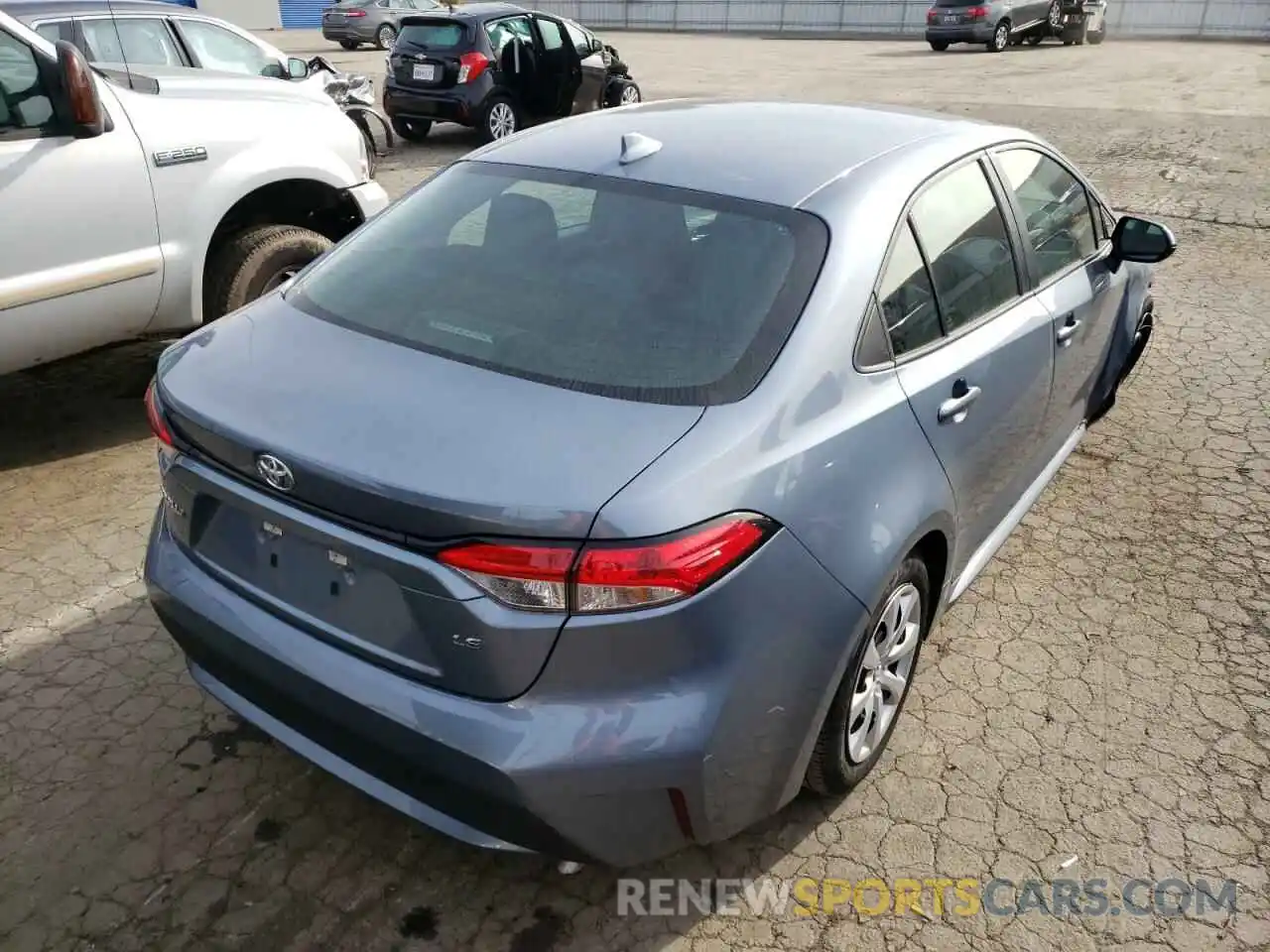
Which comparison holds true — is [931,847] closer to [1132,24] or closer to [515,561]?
[515,561]

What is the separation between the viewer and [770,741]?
2.06m

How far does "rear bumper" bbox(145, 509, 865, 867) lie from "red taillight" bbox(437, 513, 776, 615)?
4cm

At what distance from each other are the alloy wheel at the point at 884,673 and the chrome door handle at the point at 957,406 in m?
0.43

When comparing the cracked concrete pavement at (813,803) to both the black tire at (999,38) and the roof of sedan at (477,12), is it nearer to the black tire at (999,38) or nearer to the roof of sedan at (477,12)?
the roof of sedan at (477,12)

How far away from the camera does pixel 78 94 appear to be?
397 cm

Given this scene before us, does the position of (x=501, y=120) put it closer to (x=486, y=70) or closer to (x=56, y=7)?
(x=486, y=70)

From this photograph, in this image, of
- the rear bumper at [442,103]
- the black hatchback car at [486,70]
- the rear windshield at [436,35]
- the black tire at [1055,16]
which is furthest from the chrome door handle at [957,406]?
the black tire at [1055,16]

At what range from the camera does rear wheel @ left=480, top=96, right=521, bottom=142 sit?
1206cm

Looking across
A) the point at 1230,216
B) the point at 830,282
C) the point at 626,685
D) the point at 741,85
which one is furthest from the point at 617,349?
the point at 741,85

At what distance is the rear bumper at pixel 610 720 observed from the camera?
185cm

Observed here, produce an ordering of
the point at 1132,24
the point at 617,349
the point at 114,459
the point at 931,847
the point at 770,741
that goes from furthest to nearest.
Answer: the point at 1132,24 < the point at 114,459 < the point at 931,847 < the point at 617,349 < the point at 770,741

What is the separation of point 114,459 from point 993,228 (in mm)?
3702

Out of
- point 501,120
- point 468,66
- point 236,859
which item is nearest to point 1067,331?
point 236,859

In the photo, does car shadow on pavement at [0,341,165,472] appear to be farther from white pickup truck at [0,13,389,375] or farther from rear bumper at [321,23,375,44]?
rear bumper at [321,23,375,44]
